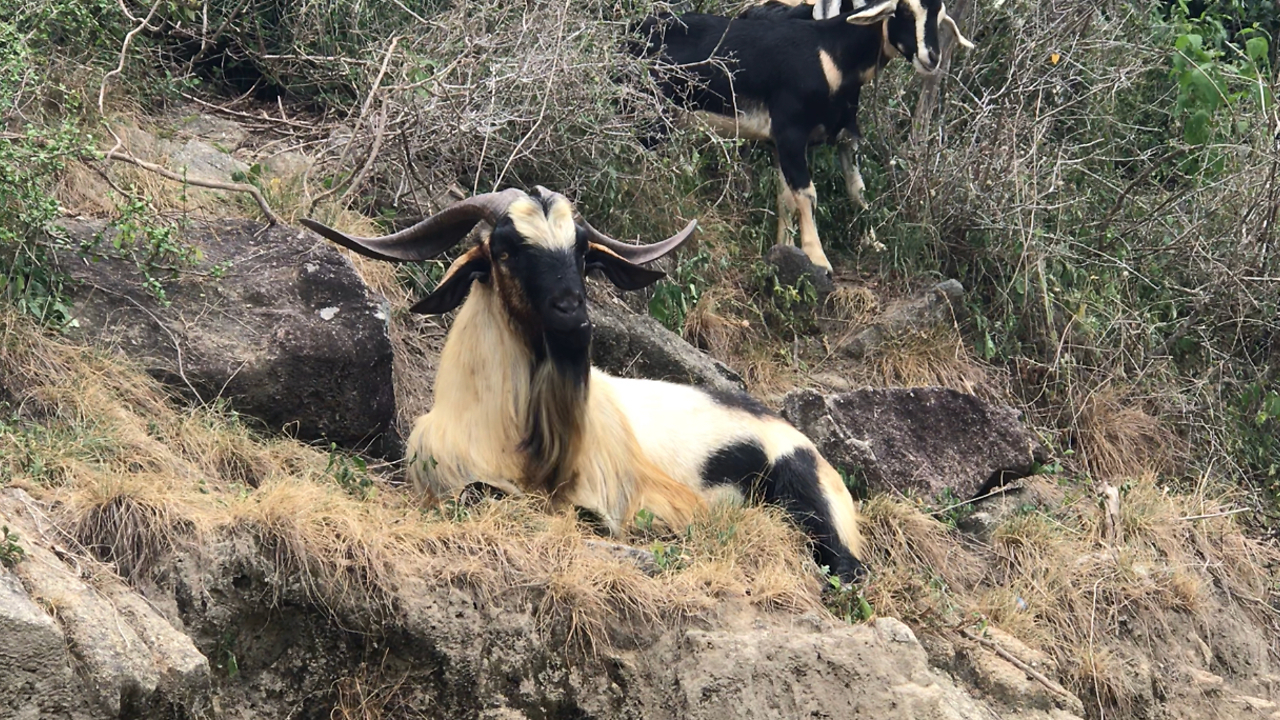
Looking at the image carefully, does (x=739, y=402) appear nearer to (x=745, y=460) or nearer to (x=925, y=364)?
(x=745, y=460)

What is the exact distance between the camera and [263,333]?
742 cm

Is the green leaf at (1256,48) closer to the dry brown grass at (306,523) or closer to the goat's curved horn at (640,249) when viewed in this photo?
the goat's curved horn at (640,249)

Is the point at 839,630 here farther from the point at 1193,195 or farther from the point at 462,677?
the point at 1193,195

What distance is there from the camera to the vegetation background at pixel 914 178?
8.77 m

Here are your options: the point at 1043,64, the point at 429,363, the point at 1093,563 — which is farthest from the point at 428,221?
the point at 1043,64

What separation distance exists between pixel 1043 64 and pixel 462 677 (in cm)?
705

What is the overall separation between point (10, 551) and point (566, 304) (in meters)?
2.41

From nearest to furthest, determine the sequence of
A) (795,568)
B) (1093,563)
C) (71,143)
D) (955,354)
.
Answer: (795,568), (71,143), (1093,563), (955,354)

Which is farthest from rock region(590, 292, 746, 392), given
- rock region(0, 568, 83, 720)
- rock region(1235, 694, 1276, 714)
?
rock region(0, 568, 83, 720)

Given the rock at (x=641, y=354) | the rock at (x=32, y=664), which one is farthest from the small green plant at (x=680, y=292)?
the rock at (x=32, y=664)

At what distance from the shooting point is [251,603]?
561 cm

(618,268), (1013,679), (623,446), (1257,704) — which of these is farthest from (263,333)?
(1257,704)

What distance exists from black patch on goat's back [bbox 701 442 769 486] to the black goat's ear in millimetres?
851

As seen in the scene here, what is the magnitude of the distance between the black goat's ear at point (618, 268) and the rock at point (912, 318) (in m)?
2.60
